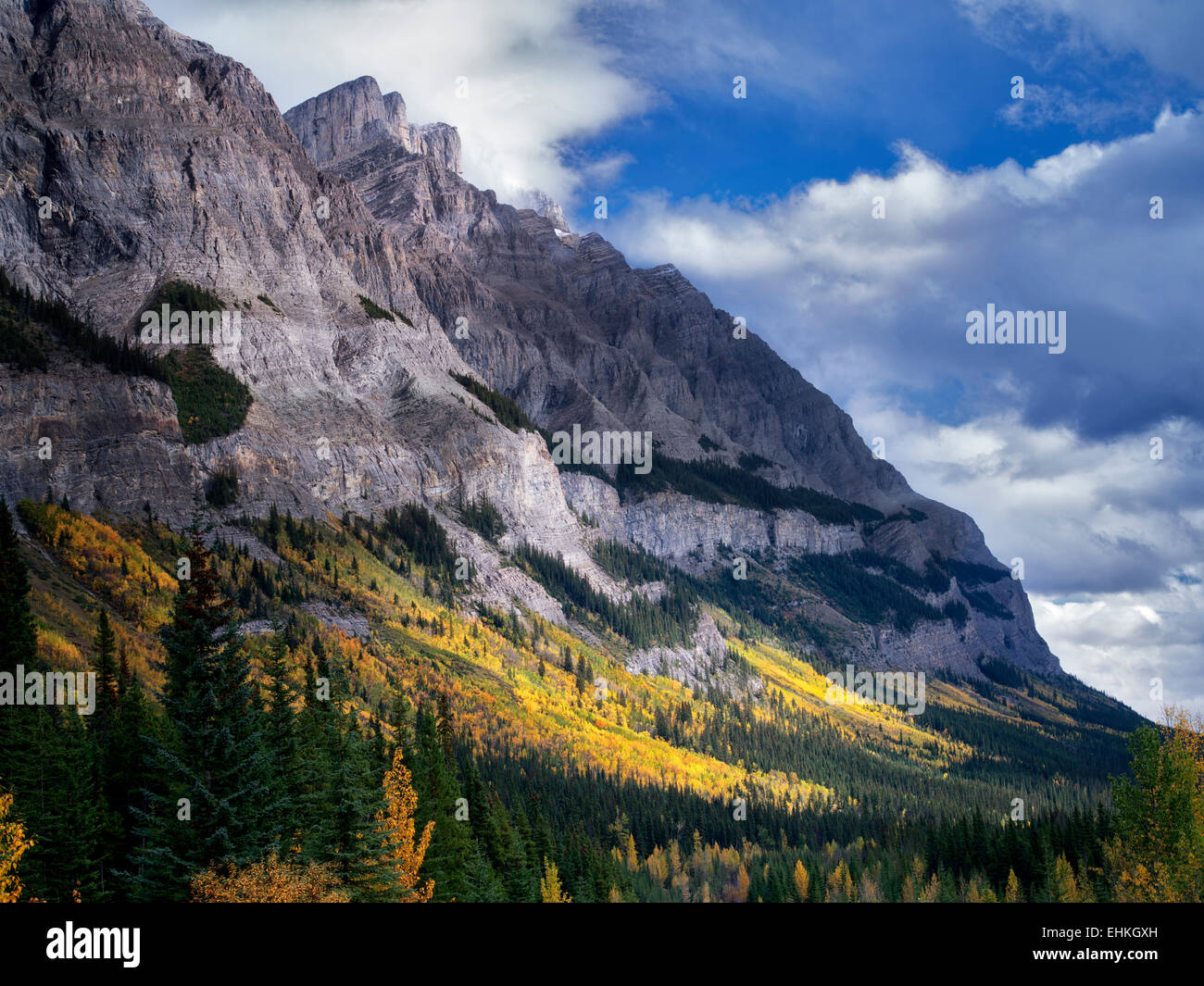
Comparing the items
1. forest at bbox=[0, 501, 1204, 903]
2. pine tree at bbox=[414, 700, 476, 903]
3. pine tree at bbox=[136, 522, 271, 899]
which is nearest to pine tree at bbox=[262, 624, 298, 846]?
forest at bbox=[0, 501, 1204, 903]

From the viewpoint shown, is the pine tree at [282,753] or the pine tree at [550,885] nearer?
the pine tree at [282,753]

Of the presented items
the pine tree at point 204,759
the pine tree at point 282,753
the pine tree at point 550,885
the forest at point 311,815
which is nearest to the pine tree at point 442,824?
the forest at point 311,815

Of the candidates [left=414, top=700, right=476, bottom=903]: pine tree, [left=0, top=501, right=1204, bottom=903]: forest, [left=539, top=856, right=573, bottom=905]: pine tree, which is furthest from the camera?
[left=539, top=856, right=573, bottom=905]: pine tree

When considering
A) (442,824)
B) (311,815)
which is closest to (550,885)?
(442,824)

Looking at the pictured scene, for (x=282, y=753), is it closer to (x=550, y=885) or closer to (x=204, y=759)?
(x=204, y=759)

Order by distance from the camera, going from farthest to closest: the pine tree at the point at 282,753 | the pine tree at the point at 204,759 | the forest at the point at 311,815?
the pine tree at the point at 282,753
the forest at the point at 311,815
the pine tree at the point at 204,759

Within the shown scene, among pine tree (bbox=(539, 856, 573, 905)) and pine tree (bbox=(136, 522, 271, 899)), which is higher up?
pine tree (bbox=(136, 522, 271, 899))

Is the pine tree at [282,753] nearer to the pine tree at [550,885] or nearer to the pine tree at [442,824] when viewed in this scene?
the pine tree at [442,824]

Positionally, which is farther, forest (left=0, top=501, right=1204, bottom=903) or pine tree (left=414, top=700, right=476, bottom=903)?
pine tree (left=414, top=700, right=476, bottom=903)

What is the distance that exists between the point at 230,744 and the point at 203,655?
475 centimetres

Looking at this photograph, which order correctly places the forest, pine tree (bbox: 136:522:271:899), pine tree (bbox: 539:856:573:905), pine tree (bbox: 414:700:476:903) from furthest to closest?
pine tree (bbox: 539:856:573:905) < pine tree (bbox: 414:700:476:903) < the forest < pine tree (bbox: 136:522:271:899)

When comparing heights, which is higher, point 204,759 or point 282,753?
point 204,759

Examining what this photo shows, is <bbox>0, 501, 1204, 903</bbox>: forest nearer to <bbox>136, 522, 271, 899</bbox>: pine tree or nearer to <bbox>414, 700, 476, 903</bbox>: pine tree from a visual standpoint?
<bbox>136, 522, 271, 899</bbox>: pine tree
